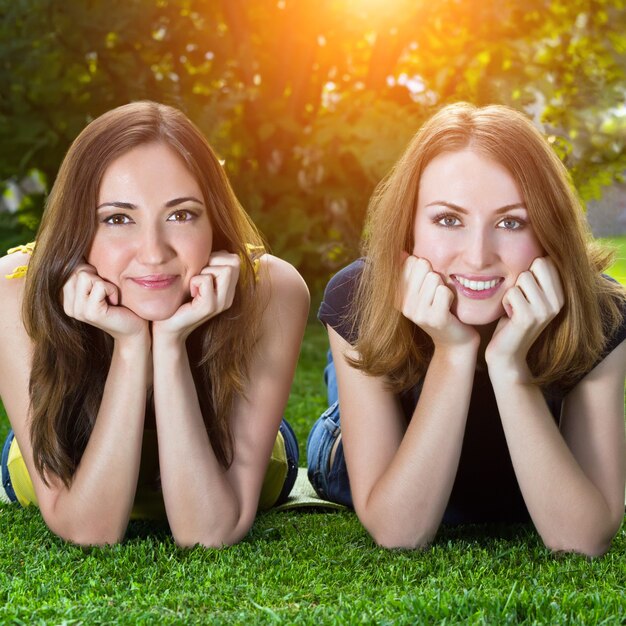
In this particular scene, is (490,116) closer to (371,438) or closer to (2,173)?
(371,438)

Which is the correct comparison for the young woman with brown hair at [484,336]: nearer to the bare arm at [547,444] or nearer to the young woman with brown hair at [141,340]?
the bare arm at [547,444]

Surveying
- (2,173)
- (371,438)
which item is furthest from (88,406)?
(2,173)

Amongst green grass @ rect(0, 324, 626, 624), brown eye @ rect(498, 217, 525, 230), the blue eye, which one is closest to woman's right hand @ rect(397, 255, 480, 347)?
the blue eye

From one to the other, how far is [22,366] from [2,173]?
15.4ft

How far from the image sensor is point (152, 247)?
2682 millimetres

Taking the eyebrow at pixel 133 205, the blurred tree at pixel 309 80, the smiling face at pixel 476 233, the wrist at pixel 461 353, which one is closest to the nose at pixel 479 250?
the smiling face at pixel 476 233

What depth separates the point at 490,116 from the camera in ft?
8.96

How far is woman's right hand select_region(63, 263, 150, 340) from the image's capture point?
8.93 feet

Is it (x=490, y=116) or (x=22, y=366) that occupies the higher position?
(x=490, y=116)

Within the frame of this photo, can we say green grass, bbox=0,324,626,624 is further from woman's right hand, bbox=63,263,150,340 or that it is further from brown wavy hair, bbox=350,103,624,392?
woman's right hand, bbox=63,263,150,340

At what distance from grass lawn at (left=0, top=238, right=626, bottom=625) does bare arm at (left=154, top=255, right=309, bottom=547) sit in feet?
0.31

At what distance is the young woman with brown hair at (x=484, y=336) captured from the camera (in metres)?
2.62

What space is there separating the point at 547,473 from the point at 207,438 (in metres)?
0.94

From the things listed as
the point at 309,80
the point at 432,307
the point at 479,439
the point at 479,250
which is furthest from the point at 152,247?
the point at 309,80
